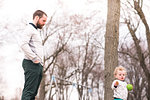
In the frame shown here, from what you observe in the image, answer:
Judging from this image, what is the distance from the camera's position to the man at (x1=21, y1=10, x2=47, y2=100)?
358cm

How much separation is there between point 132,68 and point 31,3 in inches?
542

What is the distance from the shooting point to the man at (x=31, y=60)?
358 cm

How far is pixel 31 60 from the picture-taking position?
12.0 feet

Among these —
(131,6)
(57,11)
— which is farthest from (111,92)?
(57,11)

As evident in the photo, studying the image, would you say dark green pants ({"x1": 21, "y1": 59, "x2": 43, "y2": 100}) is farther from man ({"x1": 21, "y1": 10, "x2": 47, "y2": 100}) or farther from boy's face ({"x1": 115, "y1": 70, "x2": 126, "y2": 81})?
boy's face ({"x1": 115, "y1": 70, "x2": 126, "y2": 81})

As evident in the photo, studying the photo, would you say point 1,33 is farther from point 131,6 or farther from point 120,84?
point 120,84

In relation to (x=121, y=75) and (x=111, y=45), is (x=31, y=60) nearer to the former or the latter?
(x=121, y=75)

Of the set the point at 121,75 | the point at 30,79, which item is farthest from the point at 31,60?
the point at 121,75

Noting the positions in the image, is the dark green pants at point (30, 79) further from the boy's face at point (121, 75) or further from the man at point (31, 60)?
the boy's face at point (121, 75)

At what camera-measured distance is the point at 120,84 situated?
15.1 feet

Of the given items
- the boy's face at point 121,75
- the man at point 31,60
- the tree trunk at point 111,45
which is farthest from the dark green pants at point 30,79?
the tree trunk at point 111,45

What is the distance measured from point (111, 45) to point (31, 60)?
3216 millimetres

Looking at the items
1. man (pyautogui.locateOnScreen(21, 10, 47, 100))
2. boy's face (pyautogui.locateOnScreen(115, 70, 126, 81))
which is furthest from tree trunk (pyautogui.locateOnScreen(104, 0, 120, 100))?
man (pyautogui.locateOnScreen(21, 10, 47, 100))

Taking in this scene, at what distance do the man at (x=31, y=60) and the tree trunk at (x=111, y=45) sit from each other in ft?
9.63
